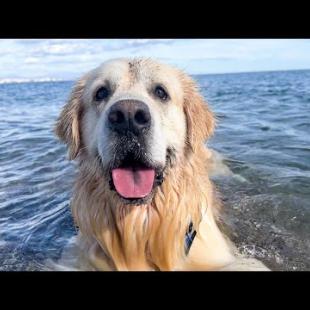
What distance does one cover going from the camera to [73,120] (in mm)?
4254

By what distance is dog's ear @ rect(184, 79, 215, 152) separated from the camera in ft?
14.1

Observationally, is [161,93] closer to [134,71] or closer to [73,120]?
[134,71]

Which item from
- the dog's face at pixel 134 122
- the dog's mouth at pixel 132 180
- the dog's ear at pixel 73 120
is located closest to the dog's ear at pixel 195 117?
the dog's face at pixel 134 122

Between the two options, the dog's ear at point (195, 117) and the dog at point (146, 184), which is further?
the dog's ear at point (195, 117)

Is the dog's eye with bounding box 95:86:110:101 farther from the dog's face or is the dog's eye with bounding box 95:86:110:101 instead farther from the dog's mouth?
the dog's mouth

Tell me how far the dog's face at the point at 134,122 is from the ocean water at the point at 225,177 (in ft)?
1.40

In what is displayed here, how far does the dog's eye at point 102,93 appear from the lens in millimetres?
4045

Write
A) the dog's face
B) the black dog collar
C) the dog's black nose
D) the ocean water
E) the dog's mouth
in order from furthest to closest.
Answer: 1. the ocean water
2. the black dog collar
3. the dog's mouth
4. the dog's face
5. the dog's black nose

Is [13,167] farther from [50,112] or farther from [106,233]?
[106,233]

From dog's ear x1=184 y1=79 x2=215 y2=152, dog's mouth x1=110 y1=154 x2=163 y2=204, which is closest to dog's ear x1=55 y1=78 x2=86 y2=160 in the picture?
dog's mouth x1=110 y1=154 x2=163 y2=204

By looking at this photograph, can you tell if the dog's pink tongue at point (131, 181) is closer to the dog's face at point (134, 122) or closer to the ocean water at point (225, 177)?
the dog's face at point (134, 122)

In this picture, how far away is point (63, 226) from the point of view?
17.0 feet
